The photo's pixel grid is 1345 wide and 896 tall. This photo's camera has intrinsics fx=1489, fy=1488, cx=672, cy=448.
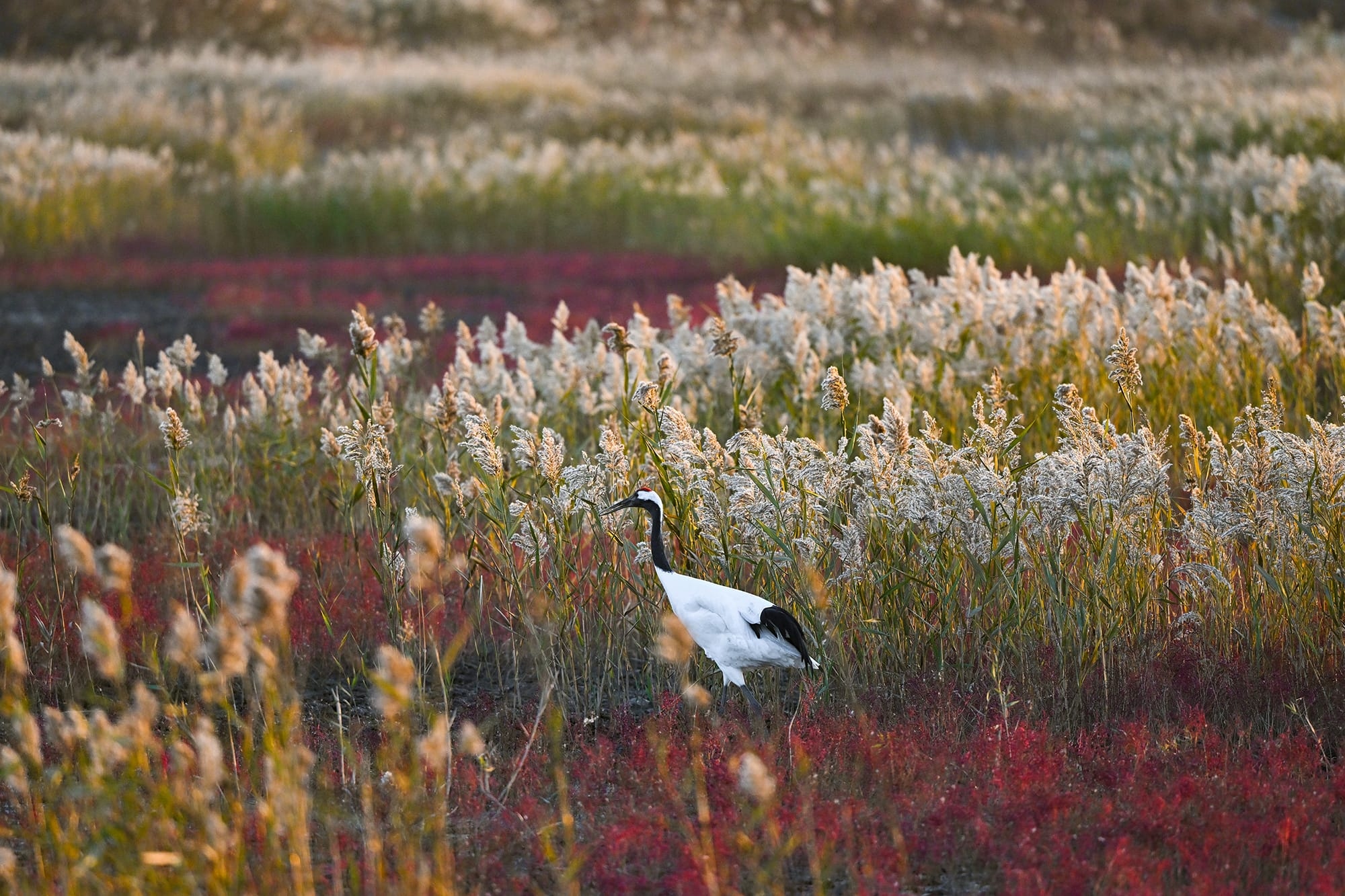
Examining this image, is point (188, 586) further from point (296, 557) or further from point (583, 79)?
point (583, 79)

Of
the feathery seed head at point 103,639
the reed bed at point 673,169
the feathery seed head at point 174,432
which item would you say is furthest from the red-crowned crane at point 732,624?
the reed bed at point 673,169

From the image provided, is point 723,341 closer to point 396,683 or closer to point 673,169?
point 396,683

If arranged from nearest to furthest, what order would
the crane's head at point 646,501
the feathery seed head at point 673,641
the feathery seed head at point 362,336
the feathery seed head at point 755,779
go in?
the feathery seed head at point 755,779
the feathery seed head at point 673,641
the crane's head at point 646,501
the feathery seed head at point 362,336

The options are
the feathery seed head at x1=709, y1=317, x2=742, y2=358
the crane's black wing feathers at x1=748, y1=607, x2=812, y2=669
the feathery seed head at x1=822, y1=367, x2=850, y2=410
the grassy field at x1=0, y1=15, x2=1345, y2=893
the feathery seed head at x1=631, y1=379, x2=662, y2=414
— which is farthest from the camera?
the feathery seed head at x1=709, y1=317, x2=742, y2=358

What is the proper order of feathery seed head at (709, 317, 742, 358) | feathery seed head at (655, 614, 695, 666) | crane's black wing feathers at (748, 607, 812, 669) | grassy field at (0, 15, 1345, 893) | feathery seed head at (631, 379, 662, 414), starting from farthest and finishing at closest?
feathery seed head at (709, 317, 742, 358)
feathery seed head at (631, 379, 662, 414)
crane's black wing feathers at (748, 607, 812, 669)
grassy field at (0, 15, 1345, 893)
feathery seed head at (655, 614, 695, 666)

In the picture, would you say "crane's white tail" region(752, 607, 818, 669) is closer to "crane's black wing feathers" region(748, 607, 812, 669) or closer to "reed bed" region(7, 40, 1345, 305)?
"crane's black wing feathers" region(748, 607, 812, 669)

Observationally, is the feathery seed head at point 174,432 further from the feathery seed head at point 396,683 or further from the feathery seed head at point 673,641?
the feathery seed head at point 673,641

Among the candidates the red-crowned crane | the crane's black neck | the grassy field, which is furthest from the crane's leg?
the crane's black neck

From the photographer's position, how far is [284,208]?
48.4 ft

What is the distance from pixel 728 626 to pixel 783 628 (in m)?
0.17

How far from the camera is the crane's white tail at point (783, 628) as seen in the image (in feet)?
12.8

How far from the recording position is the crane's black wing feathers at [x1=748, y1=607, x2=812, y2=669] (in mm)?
3912

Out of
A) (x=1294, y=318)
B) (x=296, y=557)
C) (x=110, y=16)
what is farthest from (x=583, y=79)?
(x=296, y=557)

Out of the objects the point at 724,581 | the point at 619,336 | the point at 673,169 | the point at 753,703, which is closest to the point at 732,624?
the point at 753,703
